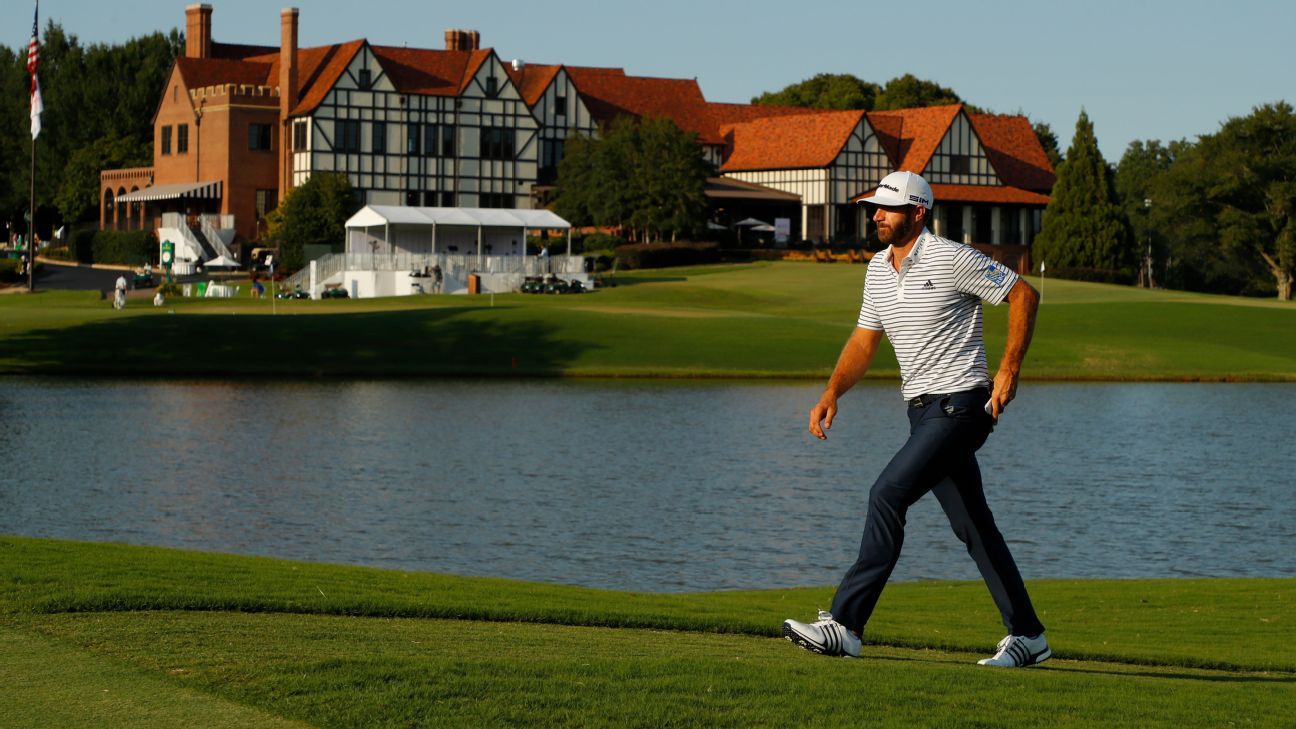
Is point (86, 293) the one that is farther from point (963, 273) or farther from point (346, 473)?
point (963, 273)

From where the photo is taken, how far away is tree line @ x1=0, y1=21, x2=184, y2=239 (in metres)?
110

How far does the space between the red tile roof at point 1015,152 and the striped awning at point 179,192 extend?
4388 centimetres

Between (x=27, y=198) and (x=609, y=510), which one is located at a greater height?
(x=27, y=198)

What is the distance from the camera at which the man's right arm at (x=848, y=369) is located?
9.78m

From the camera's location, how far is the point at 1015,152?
106m

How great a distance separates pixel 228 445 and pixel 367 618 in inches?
860

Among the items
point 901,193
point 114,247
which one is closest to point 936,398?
point 901,193

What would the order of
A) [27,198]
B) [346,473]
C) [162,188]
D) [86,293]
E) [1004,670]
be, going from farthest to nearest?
[27,198]
[162,188]
[86,293]
[346,473]
[1004,670]

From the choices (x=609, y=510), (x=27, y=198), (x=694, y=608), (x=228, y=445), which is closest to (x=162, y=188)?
(x=27, y=198)

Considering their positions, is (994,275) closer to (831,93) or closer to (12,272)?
(12,272)

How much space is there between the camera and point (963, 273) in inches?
359

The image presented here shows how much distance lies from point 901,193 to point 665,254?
76942mm

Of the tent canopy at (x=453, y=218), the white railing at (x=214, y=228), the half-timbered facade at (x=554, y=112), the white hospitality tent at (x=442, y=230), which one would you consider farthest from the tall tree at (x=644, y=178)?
the white railing at (x=214, y=228)

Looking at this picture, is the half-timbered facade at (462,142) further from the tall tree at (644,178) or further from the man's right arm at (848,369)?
the man's right arm at (848,369)
